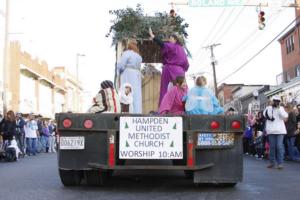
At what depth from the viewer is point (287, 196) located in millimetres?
7086

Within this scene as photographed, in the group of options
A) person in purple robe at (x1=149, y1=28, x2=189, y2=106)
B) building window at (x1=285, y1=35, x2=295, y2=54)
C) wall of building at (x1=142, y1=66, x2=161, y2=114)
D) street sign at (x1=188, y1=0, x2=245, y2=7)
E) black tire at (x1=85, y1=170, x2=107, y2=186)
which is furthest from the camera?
building window at (x1=285, y1=35, x2=295, y2=54)

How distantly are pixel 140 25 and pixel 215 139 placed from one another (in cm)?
521

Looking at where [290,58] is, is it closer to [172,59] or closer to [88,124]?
[172,59]

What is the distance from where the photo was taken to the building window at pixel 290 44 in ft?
147

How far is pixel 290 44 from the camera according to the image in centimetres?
4566

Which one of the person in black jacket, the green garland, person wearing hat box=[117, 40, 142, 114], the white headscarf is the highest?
the green garland

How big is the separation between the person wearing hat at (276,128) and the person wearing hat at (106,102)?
4.86m

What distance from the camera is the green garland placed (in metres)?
11.7

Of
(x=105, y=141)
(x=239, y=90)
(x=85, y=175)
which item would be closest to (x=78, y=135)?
(x=105, y=141)

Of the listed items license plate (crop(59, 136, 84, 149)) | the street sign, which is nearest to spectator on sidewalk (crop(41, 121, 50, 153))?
the street sign

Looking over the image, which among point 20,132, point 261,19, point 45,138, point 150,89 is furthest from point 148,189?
point 45,138

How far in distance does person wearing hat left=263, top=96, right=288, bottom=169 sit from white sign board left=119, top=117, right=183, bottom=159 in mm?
4997

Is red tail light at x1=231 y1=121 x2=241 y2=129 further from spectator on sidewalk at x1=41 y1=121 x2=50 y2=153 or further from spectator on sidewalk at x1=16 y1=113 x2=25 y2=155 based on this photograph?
spectator on sidewalk at x1=41 y1=121 x2=50 y2=153

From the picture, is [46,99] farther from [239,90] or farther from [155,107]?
[155,107]
